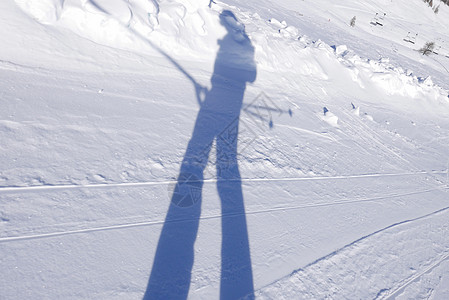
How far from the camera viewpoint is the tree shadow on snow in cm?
288

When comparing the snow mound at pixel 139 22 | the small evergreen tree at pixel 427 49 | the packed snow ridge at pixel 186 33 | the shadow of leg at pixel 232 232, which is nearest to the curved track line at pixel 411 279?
the shadow of leg at pixel 232 232

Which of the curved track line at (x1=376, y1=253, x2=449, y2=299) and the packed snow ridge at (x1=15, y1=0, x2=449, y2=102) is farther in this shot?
the packed snow ridge at (x1=15, y1=0, x2=449, y2=102)

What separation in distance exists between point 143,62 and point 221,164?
2397 millimetres

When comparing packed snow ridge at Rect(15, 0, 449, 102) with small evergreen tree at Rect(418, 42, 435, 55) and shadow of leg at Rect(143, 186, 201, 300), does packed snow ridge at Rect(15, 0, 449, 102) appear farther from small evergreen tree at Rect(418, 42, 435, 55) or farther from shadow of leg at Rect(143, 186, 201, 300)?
small evergreen tree at Rect(418, 42, 435, 55)

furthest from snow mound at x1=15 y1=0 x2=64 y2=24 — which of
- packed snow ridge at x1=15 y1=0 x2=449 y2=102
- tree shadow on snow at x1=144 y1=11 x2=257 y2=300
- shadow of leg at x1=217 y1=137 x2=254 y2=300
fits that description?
shadow of leg at x1=217 y1=137 x2=254 y2=300

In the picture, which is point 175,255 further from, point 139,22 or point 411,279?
point 139,22

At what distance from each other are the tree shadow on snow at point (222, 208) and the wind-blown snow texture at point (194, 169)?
0.05 feet

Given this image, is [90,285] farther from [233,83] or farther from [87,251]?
[233,83]

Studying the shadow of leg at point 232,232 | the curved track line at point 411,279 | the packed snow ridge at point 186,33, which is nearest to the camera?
the shadow of leg at point 232,232

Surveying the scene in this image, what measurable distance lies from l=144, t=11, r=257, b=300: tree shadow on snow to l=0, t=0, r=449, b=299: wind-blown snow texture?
0.6 inches

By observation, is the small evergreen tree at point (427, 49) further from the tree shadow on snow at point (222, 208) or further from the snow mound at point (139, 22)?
the tree shadow on snow at point (222, 208)

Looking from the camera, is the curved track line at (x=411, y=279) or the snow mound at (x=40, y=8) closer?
the curved track line at (x=411, y=279)

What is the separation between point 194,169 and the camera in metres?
4.02

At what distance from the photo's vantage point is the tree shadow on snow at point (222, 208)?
2.88 m
